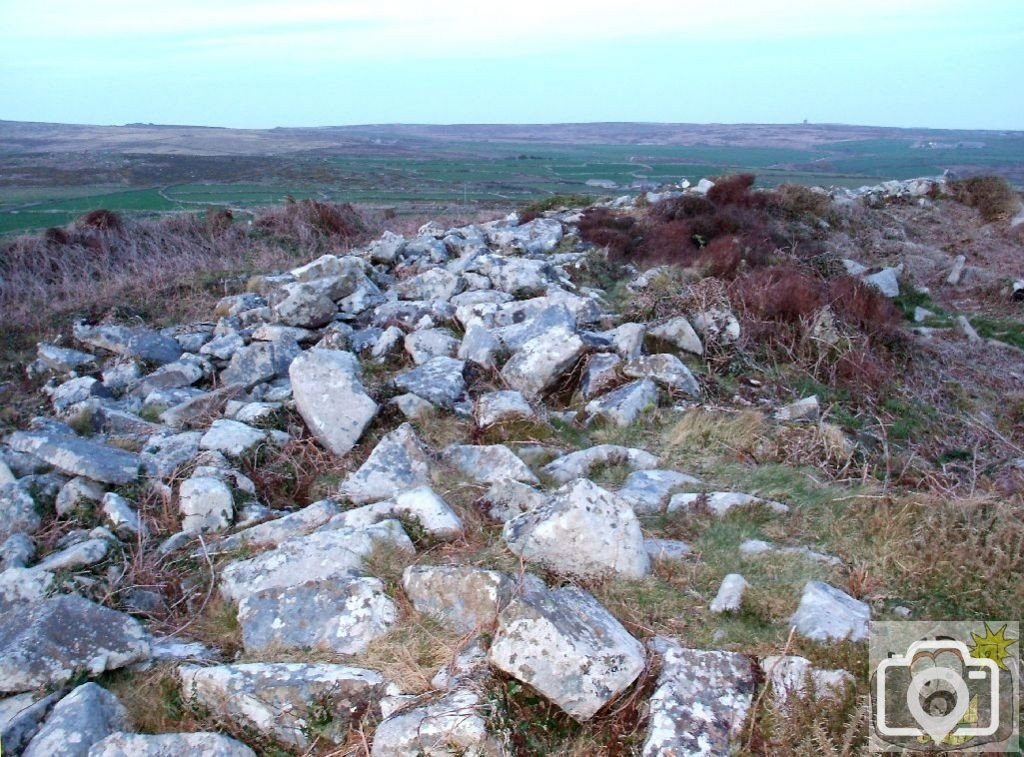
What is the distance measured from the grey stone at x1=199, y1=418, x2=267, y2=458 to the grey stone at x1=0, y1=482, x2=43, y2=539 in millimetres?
1060

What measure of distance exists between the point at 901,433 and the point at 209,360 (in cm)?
625

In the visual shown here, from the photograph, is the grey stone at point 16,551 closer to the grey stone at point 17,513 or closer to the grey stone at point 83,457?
the grey stone at point 17,513

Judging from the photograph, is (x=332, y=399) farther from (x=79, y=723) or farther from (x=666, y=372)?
(x=79, y=723)

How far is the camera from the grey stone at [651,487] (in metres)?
4.52

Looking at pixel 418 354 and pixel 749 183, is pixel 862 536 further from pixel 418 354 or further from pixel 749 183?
pixel 749 183

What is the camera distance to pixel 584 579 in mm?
3639

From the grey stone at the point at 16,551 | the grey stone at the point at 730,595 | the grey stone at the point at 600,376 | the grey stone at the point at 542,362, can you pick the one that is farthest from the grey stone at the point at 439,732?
the grey stone at the point at 600,376

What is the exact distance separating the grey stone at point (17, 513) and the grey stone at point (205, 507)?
2.96ft

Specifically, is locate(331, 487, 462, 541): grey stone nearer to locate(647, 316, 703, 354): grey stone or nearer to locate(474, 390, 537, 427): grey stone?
locate(474, 390, 537, 427): grey stone

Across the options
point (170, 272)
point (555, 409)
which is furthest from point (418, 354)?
point (170, 272)

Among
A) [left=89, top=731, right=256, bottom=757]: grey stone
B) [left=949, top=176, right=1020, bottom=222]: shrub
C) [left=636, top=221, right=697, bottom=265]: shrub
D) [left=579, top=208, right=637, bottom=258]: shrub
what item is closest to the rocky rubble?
[left=89, top=731, right=256, bottom=757]: grey stone

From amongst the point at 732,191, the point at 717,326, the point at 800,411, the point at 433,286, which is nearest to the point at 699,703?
the point at 800,411

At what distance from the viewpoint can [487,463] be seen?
4977 millimetres

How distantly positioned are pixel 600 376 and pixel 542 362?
0.48 meters
